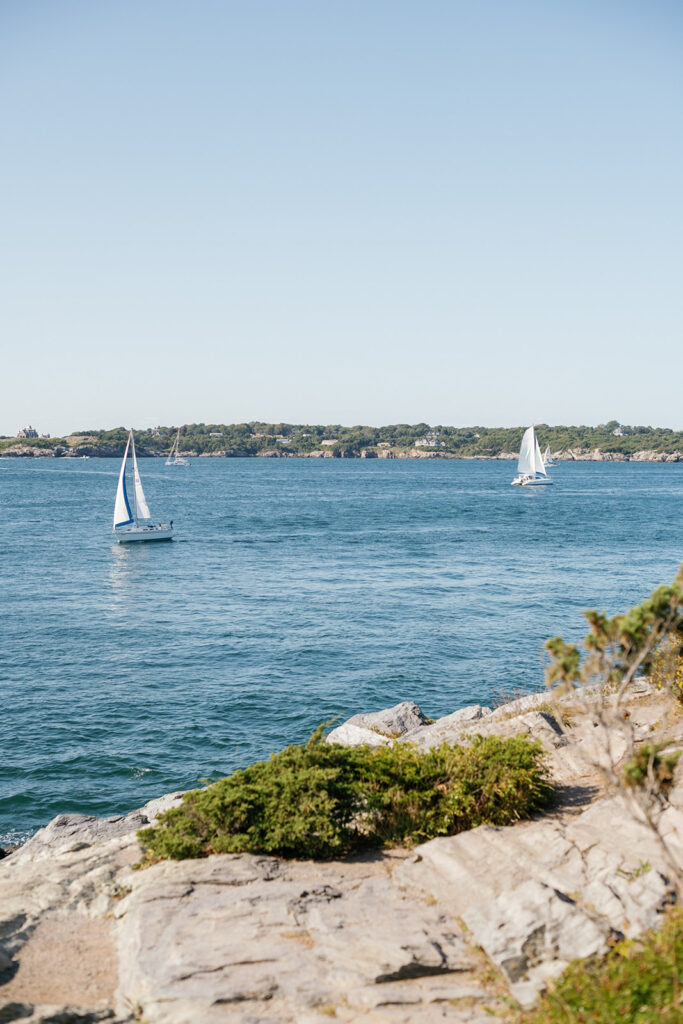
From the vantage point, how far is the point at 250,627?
3997 cm

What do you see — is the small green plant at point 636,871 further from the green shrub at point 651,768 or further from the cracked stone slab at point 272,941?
the cracked stone slab at point 272,941

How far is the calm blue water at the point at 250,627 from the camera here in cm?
2548

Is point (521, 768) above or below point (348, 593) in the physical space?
above

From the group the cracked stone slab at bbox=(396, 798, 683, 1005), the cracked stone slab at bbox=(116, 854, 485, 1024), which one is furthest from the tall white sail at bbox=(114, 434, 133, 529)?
the cracked stone slab at bbox=(396, 798, 683, 1005)

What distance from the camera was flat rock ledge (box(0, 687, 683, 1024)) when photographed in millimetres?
8383

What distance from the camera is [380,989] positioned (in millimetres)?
8539

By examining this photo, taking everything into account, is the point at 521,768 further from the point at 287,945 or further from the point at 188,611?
the point at 188,611

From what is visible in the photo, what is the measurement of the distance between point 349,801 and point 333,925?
276 centimetres

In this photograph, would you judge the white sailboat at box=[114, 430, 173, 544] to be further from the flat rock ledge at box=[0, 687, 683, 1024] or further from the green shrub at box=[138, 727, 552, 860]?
the green shrub at box=[138, 727, 552, 860]

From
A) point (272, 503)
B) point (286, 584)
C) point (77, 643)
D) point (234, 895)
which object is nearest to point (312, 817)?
point (234, 895)

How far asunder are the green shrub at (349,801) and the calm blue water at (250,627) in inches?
426

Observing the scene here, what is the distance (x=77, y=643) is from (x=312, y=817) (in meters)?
28.8

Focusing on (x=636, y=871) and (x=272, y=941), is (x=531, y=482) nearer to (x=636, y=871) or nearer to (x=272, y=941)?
(x=636, y=871)

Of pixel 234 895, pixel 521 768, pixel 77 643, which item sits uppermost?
pixel 521 768
